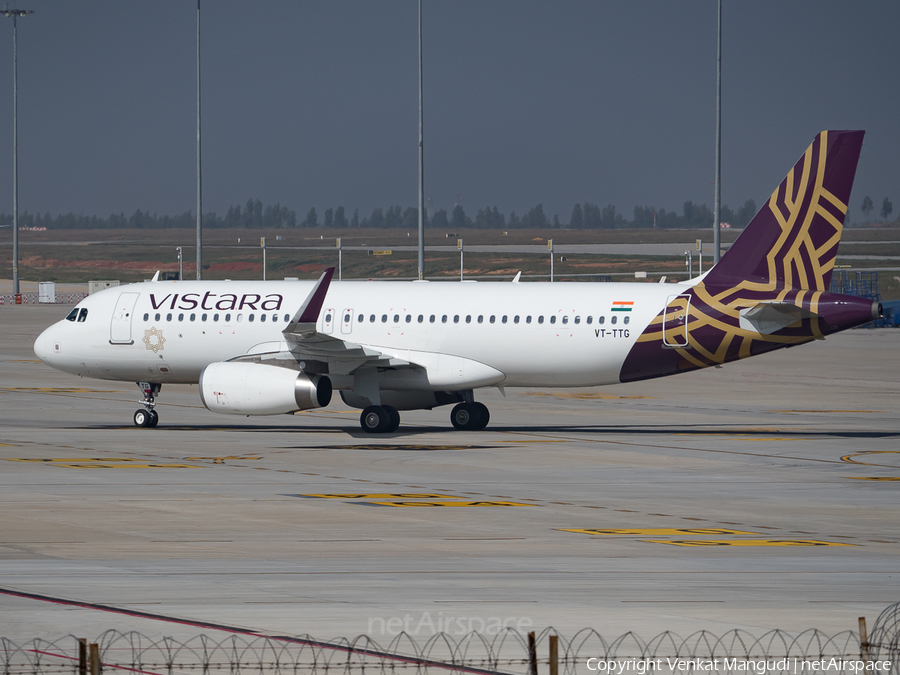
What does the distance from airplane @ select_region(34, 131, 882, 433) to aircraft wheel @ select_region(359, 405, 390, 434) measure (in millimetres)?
71

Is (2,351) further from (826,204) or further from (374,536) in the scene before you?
(374,536)

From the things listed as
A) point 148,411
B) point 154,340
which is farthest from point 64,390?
point 154,340

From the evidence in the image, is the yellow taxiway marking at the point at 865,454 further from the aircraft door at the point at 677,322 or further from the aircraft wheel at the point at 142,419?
the aircraft wheel at the point at 142,419

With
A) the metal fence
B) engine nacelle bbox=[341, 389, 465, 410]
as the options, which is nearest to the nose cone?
engine nacelle bbox=[341, 389, 465, 410]

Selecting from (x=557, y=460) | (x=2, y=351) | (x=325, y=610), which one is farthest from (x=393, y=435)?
(x=2, y=351)

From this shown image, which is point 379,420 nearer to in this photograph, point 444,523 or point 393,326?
point 393,326

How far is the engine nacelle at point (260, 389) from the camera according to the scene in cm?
3488

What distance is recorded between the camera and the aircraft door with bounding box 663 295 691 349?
3506 cm

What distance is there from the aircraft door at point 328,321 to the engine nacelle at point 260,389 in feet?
8.84

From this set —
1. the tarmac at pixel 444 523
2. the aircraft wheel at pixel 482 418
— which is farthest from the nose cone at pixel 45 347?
the aircraft wheel at pixel 482 418

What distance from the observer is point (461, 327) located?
3706cm

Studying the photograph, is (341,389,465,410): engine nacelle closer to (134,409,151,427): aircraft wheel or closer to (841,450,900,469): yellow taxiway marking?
(134,409,151,427): aircraft wheel

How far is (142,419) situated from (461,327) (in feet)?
32.1

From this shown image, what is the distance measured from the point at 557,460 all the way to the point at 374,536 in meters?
11.0
